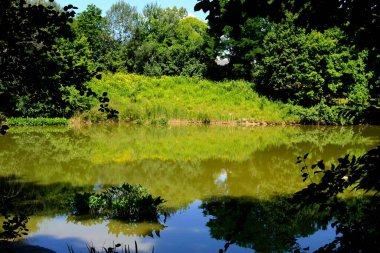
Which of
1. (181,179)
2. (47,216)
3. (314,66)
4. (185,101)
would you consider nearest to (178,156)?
(181,179)

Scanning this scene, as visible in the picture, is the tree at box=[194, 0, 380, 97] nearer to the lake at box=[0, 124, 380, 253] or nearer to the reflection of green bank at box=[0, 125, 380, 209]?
the lake at box=[0, 124, 380, 253]

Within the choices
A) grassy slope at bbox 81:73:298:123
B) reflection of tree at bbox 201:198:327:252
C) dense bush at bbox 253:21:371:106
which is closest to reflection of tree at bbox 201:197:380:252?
reflection of tree at bbox 201:198:327:252

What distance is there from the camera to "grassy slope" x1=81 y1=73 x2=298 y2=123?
33.2m

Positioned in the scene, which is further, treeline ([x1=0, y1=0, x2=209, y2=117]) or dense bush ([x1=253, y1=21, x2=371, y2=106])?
dense bush ([x1=253, y1=21, x2=371, y2=106])

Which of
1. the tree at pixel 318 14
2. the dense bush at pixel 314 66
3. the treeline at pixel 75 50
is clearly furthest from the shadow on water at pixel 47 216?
the dense bush at pixel 314 66

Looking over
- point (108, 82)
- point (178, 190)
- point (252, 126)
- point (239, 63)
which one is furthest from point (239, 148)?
point (239, 63)

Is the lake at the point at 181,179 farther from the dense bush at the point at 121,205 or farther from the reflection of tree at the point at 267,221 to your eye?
the dense bush at the point at 121,205

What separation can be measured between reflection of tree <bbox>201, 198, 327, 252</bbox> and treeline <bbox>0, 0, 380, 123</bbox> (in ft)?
8.65

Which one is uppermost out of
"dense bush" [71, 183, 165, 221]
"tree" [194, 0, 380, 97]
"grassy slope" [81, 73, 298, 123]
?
"tree" [194, 0, 380, 97]

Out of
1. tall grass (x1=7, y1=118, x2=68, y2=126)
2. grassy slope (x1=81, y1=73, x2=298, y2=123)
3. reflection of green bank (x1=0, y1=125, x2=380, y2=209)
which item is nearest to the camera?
reflection of green bank (x1=0, y1=125, x2=380, y2=209)

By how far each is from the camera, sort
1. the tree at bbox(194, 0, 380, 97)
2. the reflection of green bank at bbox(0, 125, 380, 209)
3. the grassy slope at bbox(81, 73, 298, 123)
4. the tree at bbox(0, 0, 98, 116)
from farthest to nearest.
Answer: the grassy slope at bbox(81, 73, 298, 123) → the reflection of green bank at bbox(0, 125, 380, 209) → the tree at bbox(0, 0, 98, 116) → the tree at bbox(194, 0, 380, 97)

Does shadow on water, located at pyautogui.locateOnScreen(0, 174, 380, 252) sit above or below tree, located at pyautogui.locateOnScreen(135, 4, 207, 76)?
below

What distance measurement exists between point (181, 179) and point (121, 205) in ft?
15.9

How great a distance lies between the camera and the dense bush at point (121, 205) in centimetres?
883
